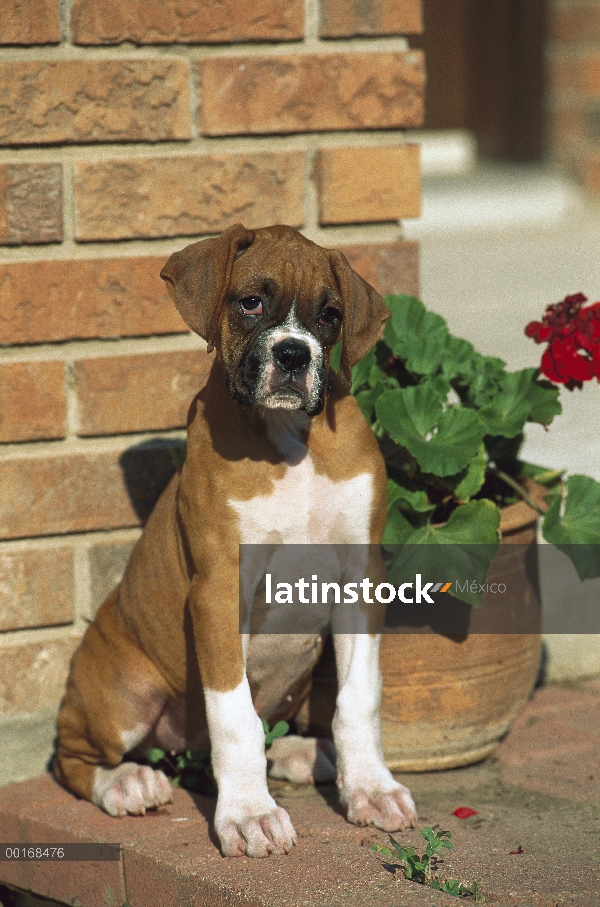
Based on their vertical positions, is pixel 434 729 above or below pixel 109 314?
below

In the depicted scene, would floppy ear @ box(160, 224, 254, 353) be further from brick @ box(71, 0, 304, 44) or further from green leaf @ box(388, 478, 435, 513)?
brick @ box(71, 0, 304, 44)

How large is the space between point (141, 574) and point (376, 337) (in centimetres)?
95

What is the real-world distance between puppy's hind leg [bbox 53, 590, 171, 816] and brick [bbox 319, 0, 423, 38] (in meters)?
1.92

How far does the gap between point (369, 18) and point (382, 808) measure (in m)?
2.38

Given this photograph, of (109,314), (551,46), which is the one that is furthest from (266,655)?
(551,46)

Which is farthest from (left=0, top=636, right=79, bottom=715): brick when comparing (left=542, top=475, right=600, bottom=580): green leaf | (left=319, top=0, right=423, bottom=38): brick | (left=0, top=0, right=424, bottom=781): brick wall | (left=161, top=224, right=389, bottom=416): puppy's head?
(left=319, top=0, right=423, bottom=38): brick

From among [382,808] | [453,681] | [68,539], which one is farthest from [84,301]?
[382,808]

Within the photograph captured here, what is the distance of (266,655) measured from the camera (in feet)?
10.9

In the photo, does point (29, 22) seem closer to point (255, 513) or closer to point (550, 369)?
point (255, 513)

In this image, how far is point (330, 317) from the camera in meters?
3.10

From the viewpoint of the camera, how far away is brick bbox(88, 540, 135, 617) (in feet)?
12.3

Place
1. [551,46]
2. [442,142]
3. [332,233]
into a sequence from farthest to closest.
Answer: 1. [442,142]
2. [551,46]
3. [332,233]

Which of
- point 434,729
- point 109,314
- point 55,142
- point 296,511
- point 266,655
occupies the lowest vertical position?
point 434,729

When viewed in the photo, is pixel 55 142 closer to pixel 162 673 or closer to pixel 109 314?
pixel 109 314
